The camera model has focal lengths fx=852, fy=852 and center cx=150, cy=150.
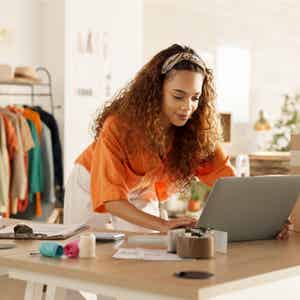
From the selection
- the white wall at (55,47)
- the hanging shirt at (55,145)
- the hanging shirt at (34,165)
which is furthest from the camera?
the white wall at (55,47)

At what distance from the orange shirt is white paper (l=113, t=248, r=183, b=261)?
0.46 m

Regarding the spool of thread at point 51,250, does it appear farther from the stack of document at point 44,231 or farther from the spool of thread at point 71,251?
the stack of document at point 44,231

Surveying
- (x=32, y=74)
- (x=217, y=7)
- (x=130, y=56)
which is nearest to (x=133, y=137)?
(x=32, y=74)

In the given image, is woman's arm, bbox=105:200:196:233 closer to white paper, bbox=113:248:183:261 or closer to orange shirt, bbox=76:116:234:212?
orange shirt, bbox=76:116:234:212

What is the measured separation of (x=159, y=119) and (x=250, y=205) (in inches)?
22.6

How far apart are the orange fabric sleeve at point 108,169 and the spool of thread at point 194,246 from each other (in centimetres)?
58

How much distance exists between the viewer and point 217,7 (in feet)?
32.7

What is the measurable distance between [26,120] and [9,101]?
345mm

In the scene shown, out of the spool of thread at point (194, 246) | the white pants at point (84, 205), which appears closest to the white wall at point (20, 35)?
the white pants at point (84, 205)

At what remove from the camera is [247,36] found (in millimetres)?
10414

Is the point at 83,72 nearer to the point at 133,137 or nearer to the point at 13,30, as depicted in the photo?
the point at 13,30

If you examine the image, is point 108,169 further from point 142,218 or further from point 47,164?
point 47,164

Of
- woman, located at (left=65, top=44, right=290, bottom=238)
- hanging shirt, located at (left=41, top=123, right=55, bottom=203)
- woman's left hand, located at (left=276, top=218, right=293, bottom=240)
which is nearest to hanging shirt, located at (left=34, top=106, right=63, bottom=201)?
hanging shirt, located at (left=41, top=123, right=55, bottom=203)

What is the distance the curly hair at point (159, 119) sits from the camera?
117 inches
